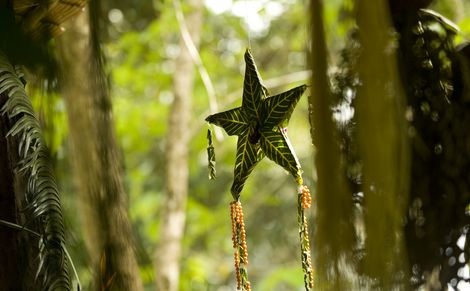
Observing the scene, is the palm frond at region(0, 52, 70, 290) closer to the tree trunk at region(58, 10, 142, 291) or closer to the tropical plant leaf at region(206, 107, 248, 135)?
the tree trunk at region(58, 10, 142, 291)

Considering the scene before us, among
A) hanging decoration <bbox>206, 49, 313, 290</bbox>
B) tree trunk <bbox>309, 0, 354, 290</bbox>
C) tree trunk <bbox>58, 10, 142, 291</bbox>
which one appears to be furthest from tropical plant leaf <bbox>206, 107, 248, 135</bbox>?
tree trunk <bbox>309, 0, 354, 290</bbox>

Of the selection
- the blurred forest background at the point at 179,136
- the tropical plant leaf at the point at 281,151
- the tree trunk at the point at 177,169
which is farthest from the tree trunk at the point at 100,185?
the tree trunk at the point at 177,169

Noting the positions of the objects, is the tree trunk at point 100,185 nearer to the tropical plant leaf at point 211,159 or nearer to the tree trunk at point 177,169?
the tropical plant leaf at point 211,159

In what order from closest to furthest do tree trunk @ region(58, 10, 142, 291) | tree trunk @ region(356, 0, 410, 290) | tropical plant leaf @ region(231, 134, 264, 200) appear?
tree trunk @ region(356, 0, 410, 290) → tree trunk @ region(58, 10, 142, 291) → tropical plant leaf @ region(231, 134, 264, 200)

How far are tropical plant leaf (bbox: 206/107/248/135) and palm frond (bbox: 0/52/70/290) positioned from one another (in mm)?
162

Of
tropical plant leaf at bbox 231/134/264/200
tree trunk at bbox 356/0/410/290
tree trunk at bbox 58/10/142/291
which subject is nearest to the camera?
tree trunk at bbox 356/0/410/290

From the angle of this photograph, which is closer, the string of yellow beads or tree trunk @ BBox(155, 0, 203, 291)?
the string of yellow beads

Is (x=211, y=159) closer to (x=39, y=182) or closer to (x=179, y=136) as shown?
(x=39, y=182)

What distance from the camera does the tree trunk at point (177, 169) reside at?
226 centimetres

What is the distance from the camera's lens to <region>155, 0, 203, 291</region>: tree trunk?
7.42ft

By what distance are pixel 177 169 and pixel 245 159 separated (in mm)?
1762

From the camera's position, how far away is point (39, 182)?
1.98ft

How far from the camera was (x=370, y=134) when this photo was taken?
0.40 metres

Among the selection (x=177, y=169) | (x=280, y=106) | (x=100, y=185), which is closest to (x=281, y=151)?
(x=280, y=106)
